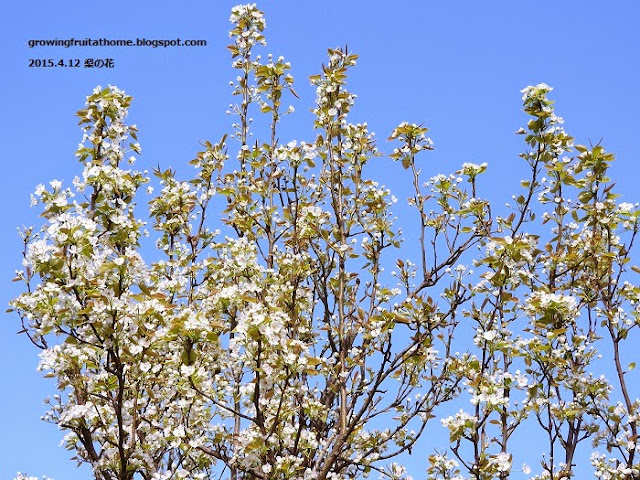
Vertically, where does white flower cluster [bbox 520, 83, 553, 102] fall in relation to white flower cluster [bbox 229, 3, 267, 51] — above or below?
below

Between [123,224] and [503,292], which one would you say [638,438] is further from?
[123,224]

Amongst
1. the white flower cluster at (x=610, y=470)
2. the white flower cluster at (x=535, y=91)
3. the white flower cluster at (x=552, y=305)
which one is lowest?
the white flower cluster at (x=610, y=470)

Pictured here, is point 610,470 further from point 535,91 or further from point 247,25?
point 247,25

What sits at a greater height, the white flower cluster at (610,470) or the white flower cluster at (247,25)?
the white flower cluster at (247,25)

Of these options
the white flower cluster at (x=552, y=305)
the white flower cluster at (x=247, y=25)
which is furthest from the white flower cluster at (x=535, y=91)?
the white flower cluster at (x=247, y=25)

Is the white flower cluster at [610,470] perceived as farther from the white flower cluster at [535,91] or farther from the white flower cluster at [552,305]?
the white flower cluster at [535,91]

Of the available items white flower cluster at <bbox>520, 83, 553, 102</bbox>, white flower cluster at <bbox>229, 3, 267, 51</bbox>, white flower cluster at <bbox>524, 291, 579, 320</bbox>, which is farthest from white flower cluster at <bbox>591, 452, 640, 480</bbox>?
white flower cluster at <bbox>229, 3, 267, 51</bbox>

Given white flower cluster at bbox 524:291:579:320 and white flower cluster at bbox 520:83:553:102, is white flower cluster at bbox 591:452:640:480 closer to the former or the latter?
white flower cluster at bbox 524:291:579:320

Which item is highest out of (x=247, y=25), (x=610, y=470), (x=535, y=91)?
(x=247, y=25)

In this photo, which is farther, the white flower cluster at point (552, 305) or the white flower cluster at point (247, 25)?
the white flower cluster at point (247, 25)

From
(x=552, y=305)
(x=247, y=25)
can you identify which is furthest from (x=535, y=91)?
(x=247, y=25)

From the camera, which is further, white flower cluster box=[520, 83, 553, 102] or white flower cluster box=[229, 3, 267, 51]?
white flower cluster box=[229, 3, 267, 51]

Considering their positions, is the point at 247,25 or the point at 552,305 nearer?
the point at 552,305

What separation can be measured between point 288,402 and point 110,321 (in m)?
1.89
